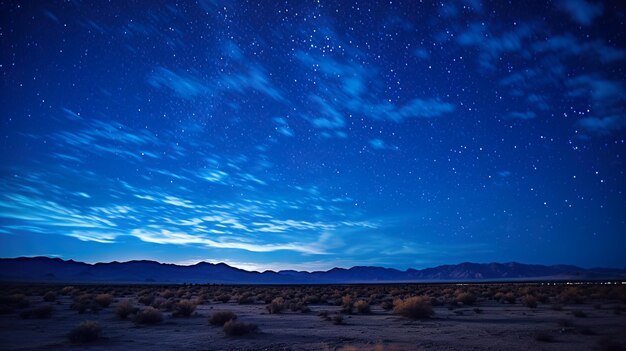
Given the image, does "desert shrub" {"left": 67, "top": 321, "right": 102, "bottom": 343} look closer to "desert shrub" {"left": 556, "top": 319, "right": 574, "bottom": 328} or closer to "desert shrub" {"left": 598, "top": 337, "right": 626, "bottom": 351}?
"desert shrub" {"left": 598, "top": 337, "right": 626, "bottom": 351}

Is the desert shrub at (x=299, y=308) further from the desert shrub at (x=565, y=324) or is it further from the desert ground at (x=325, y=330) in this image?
the desert shrub at (x=565, y=324)

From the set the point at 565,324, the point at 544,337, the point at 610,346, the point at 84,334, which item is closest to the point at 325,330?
the point at 544,337

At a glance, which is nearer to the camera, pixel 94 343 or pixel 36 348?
pixel 36 348

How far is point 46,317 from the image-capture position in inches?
804

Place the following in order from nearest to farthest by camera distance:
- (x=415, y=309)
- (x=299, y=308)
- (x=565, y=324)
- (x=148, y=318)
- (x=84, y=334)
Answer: (x=84, y=334) → (x=565, y=324) → (x=148, y=318) → (x=415, y=309) → (x=299, y=308)

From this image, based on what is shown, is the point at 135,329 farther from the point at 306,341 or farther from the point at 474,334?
the point at 474,334

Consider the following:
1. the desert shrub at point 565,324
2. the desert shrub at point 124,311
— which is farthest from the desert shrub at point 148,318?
the desert shrub at point 565,324

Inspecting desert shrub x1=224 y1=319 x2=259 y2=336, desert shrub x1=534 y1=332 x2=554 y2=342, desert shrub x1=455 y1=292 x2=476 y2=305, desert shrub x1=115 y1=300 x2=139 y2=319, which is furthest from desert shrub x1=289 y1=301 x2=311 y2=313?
desert shrub x1=534 y1=332 x2=554 y2=342

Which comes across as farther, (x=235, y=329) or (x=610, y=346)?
(x=235, y=329)

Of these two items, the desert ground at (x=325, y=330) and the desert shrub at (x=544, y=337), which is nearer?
the desert ground at (x=325, y=330)

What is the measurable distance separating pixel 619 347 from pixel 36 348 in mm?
18038

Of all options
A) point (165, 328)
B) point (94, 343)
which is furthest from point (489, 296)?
point (94, 343)

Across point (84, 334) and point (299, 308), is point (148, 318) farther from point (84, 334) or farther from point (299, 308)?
point (299, 308)

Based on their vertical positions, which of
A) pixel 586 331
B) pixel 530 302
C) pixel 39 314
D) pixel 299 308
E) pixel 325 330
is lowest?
pixel 325 330
